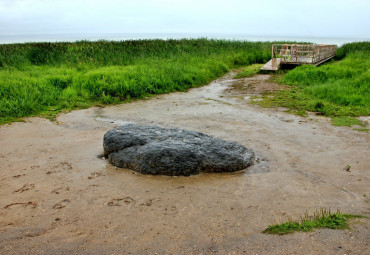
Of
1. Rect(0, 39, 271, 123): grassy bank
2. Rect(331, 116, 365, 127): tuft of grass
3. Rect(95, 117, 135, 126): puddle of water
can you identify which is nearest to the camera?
Rect(331, 116, 365, 127): tuft of grass

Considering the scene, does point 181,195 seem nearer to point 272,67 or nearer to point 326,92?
point 326,92

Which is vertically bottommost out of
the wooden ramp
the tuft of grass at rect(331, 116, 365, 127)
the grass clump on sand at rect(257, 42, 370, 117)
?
the tuft of grass at rect(331, 116, 365, 127)

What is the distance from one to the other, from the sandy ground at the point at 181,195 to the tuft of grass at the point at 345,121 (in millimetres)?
276

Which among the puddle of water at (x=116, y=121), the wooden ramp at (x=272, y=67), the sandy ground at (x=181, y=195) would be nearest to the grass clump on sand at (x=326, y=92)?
the sandy ground at (x=181, y=195)

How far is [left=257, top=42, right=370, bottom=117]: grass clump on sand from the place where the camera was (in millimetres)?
9180

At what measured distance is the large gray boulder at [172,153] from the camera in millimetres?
5188

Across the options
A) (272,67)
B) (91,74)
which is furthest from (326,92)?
(91,74)

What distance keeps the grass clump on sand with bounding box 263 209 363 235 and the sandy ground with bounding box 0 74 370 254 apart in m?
0.10

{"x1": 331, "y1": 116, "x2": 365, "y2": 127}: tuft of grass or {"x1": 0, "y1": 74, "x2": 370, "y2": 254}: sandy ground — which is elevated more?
{"x1": 331, "y1": 116, "x2": 365, "y2": 127}: tuft of grass

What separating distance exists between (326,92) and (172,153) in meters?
7.64

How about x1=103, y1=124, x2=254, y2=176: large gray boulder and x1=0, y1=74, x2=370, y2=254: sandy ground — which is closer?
x1=0, y1=74, x2=370, y2=254: sandy ground

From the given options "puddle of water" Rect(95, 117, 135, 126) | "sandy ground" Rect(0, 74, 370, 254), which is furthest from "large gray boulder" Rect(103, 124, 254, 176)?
"puddle of water" Rect(95, 117, 135, 126)

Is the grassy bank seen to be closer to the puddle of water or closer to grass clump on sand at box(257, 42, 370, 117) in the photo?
the puddle of water

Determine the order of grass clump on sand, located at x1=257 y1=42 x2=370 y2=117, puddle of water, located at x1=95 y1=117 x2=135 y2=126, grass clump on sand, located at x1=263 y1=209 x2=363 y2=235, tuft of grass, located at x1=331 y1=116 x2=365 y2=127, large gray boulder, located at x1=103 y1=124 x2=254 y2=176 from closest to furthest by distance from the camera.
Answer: grass clump on sand, located at x1=263 y1=209 x2=363 y2=235
large gray boulder, located at x1=103 y1=124 x2=254 y2=176
tuft of grass, located at x1=331 y1=116 x2=365 y2=127
puddle of water, located at x1=95 y1=117 x2=135 y2=126
grass clump on sand, located at x1=257 y1=42 x2=370 y2=117
